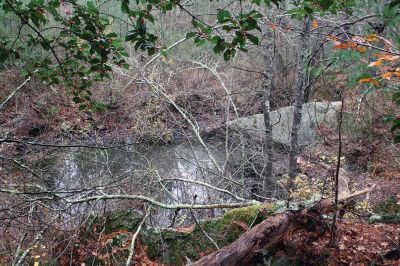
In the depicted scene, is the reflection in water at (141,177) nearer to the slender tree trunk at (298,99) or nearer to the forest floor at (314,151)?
the forest floor at (314,151)

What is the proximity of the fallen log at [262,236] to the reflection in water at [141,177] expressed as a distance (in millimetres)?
1058

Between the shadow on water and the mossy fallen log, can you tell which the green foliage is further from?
the mossy fallen log

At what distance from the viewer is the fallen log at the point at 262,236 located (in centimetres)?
246

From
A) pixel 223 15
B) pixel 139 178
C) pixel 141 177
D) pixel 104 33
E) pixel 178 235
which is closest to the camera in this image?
pixel 223 15

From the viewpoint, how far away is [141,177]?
242 inches

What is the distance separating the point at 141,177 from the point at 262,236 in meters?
3.86

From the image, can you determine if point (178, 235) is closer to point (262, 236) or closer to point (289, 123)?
point (262, 236)

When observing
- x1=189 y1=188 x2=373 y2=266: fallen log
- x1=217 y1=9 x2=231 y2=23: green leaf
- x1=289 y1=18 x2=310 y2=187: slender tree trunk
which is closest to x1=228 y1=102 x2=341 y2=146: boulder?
x1=289 y1=18 x2=310 y2=187: slender tree trunk

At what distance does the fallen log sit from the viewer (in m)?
2.46

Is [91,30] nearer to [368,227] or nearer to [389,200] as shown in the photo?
[368,227]

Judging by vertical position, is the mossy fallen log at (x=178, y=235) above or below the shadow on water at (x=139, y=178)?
above

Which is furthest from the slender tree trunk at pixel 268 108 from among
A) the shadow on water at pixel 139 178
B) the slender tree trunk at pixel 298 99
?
the shadow on water at pixel 139 178

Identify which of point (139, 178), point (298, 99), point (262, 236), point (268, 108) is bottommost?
point (139, 178)

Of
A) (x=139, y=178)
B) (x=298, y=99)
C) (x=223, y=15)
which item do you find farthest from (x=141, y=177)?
(x=223, y=15)
